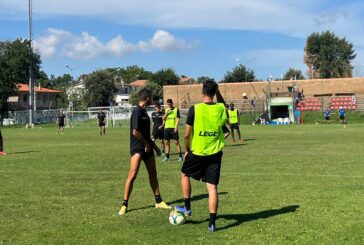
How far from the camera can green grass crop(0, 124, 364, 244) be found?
272 inches

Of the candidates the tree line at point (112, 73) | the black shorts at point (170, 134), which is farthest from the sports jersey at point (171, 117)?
the tree line at point (112, 73)

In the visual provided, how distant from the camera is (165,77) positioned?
12381cm

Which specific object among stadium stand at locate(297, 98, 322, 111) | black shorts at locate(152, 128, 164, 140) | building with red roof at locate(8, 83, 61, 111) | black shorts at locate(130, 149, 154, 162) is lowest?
black shorts at locate(152, 128, 164, 140)

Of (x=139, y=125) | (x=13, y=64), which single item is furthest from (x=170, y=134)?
(x=13, y=64)

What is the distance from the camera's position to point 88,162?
671 inches

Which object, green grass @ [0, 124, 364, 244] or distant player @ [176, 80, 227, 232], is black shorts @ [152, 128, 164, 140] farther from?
distant player @ [176, 80, 227, 232]

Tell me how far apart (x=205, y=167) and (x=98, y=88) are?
98.6 meters

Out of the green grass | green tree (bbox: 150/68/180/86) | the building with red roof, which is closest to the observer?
the green grass

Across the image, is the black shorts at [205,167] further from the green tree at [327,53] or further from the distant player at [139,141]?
the green tree at [327,53]

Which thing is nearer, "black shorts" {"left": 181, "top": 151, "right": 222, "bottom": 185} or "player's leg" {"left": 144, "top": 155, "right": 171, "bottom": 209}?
"black shorts" {"left": 181, "top": 151, "right": 222, "bottom": 185}

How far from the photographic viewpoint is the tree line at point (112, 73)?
79375 millimetres

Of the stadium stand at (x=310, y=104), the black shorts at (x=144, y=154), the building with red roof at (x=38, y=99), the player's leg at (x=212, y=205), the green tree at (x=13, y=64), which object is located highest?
the green tree at (x=13, y=64)

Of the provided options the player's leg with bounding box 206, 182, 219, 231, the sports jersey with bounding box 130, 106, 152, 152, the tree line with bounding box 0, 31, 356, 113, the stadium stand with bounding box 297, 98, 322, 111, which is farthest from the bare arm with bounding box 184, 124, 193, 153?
the tree line with bounding box 0, 31, 356, 113

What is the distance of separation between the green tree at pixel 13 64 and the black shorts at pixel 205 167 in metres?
73.9
